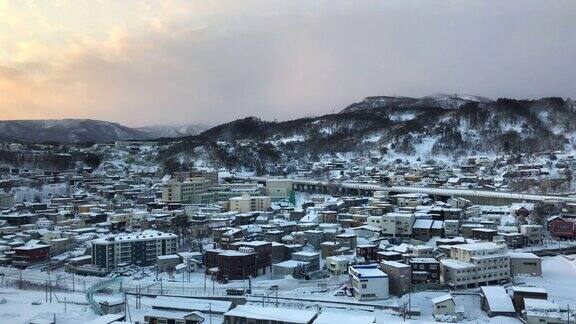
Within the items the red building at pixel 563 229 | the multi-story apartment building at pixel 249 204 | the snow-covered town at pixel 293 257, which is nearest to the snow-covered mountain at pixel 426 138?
the snow-covered town at pixel 293 257

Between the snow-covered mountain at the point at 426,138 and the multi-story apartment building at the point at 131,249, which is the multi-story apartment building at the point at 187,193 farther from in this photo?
the snow-covered mountain at the point at 426,138

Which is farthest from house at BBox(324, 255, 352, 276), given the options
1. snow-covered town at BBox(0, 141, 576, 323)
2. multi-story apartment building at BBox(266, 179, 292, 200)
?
multi-story apartment building at BBox(266, 179, 292, 200)

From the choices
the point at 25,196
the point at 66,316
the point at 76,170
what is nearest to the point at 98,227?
the point at 66,316

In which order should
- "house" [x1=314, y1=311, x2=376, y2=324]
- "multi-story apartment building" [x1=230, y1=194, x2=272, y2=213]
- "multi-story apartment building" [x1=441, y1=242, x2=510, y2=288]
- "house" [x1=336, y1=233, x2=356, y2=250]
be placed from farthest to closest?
"multi-story apartment building" [x1=230, y1=194, x2=272, y2=213] → "house" [x1=336, y1=233, x2=356, y2=250] → "multi-story apartment building" [x1=441, y1=242, x2=510, y2=288] → "house" [x1=314, y1=311, x2=376, y2=324]

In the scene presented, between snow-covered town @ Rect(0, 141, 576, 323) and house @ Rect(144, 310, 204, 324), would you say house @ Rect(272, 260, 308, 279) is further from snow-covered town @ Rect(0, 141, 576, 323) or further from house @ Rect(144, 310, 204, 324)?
house @ Rect(144, 310, 204, 324)

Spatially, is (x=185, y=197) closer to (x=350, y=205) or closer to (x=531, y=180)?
(x=350, y=205)
